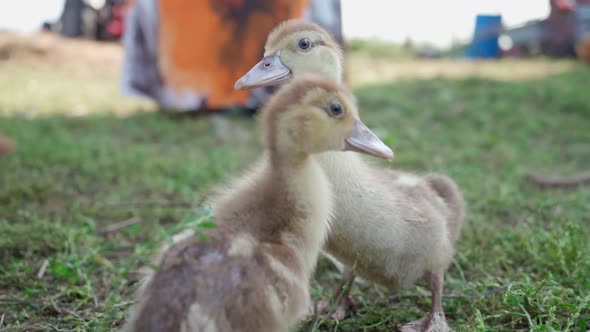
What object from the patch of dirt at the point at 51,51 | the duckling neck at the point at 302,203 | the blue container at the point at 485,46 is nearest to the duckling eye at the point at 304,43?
the duckling neck at the point at 302,203

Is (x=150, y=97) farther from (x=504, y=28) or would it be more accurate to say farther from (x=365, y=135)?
(x=504, y=28)

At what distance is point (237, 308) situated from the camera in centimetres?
167

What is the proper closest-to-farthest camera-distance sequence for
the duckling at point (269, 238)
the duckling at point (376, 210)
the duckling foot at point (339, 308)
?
the duckling at point (269, 238)
the duckling at point (376, 210)
the duckling foot at point (339, 308)

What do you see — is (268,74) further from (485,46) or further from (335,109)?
(485,46)

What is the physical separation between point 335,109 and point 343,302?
1.02m

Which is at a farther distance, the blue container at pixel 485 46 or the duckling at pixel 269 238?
the blue container at pixel 485 46

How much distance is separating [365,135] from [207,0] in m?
4.56

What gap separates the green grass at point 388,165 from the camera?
8.47 feet

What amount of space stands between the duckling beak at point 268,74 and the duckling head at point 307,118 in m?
0.69

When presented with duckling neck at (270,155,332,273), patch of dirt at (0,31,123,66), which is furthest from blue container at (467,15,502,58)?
duckling neck at (270,155,332,273)

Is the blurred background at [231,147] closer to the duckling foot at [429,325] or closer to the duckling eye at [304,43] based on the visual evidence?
the duckling foot at [429,325]

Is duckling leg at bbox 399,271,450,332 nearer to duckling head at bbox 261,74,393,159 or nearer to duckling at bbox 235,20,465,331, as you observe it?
duckling at bbox 235,20,465,331

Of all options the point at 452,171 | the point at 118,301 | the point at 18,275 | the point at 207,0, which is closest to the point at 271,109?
the point at 118,301

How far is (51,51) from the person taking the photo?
32.1 ft
